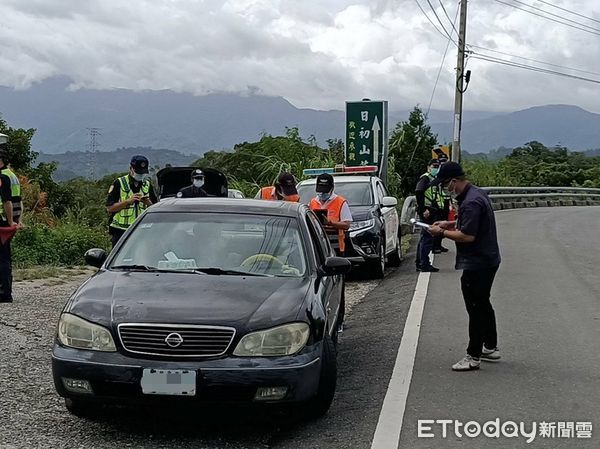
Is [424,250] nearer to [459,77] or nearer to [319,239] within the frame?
[319,239]

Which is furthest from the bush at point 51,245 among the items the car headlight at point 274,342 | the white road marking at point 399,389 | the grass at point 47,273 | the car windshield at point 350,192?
the car headlight at point 274,342

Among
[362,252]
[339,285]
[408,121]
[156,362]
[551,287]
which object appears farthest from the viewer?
[408,121]

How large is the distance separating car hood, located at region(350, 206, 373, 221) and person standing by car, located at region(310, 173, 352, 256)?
204 centimetres

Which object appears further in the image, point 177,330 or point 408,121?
point 408,121

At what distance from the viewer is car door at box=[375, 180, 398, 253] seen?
14212mm

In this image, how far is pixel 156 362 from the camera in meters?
5.33

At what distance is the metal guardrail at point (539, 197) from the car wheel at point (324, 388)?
22640 mm

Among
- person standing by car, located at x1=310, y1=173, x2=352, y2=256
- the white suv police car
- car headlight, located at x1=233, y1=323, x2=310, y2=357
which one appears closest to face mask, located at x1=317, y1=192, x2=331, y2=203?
person standing by car, located at x1=310, y1=173, x2=352, y2=256

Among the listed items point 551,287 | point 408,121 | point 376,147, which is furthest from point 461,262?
point 408,121

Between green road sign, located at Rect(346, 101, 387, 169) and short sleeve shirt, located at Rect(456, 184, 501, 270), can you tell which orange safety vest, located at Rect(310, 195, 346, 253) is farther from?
green road sign, located at Rect(346, 101, 387, 169)

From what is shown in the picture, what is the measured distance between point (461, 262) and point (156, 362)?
302 cm

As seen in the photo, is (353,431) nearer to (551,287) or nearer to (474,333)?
(474,333)

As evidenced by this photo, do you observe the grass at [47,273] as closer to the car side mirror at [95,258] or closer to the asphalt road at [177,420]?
the asphalt road at [177,420]

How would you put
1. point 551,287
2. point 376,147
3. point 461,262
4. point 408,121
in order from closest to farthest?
point 461,262 → point 551,287 → point 376,147 → point 408,121
